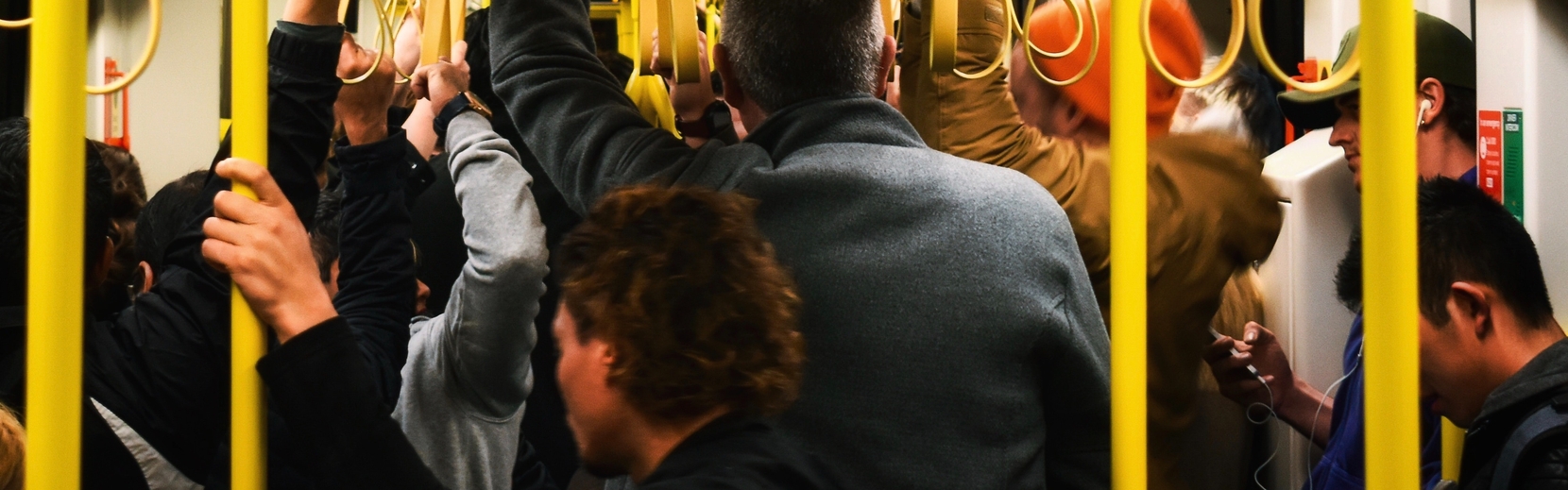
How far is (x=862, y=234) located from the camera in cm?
121

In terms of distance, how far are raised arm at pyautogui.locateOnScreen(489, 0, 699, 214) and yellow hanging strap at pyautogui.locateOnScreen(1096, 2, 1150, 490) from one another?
41cm

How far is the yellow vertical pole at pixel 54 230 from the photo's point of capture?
958 millimetres

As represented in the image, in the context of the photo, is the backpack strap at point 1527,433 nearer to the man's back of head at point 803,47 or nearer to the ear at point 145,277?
the man's back of head at point 803,47

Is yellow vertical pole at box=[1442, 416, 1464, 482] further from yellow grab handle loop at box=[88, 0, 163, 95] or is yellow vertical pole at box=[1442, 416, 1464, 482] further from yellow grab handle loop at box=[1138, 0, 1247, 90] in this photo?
yellow grab handle loop at box=[88, 0, 163, 95]

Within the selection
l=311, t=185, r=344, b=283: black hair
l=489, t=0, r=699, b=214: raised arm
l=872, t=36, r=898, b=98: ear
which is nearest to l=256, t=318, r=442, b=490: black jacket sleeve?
l=489, t=0, r=699, b=214: raised arm

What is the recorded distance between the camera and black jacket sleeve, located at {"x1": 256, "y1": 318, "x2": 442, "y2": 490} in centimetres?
102

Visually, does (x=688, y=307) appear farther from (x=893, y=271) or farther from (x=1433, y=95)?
(x=1433, y=95)

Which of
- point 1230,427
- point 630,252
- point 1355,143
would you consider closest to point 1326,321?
point 1230,427

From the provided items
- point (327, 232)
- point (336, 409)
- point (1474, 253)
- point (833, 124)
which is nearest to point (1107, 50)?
point (1474, 253)

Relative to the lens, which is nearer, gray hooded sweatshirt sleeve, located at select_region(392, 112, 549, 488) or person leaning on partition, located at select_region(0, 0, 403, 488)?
person leaning on partition, located at select_region(0, 0, 403, 488)

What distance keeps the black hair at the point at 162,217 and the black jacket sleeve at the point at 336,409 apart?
4.11 ft

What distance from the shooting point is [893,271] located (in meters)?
1.21

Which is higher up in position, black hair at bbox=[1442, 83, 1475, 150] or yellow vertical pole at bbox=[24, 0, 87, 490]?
black hair at bbox=[1442, 83, 1475, 150]

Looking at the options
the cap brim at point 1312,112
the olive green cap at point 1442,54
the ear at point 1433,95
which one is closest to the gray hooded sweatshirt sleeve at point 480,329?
the olive green cap at point 1442,54
